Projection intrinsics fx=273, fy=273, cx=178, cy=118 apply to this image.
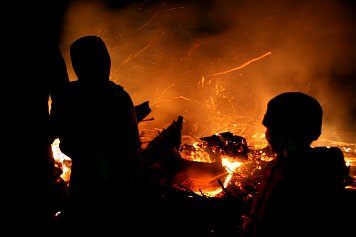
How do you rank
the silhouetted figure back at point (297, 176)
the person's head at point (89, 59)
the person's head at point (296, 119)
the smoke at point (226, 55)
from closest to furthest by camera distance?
the silhouetted figure back at point (297, 176) < the person's head at point (296, 119) < the person's head at point (89, 59) < the smoke at point (226, 55)

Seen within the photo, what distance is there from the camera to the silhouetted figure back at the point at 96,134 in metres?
2.21

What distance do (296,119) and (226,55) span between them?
939 centimetres

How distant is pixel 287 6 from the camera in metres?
11.0

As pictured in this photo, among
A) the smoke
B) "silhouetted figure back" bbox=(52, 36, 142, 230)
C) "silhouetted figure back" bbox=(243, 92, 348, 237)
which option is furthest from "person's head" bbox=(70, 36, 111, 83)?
the smoke

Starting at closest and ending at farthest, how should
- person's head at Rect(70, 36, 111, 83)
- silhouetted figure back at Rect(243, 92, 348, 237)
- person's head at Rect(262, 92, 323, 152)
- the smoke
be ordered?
silhouetted figure back at Rect(243, 92, 348, 237), person's head at Rect(262, 92, 323, 152), person's head at Rect(70, 36, 111, 83), the smoke

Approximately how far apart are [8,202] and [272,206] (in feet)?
7.51

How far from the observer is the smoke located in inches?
413

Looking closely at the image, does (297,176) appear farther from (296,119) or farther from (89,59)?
(89,59)

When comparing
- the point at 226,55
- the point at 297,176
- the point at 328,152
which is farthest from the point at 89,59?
the point at 226,55

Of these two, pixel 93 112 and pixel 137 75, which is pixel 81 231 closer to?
pixel 93 112

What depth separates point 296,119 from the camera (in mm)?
2049

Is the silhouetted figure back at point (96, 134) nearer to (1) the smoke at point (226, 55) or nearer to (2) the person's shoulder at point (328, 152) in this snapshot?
(2) the person's shoulder at point (328, 152)

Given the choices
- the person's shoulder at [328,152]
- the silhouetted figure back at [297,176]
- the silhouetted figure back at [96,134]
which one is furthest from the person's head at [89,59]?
the person's shoulder at [328,152]

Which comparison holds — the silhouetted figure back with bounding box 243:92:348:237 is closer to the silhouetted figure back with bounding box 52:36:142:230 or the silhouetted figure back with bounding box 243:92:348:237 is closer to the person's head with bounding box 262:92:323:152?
the person's head with bounding box 262:92:323:152
